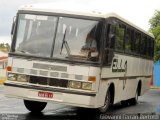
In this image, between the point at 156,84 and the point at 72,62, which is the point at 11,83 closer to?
the point at 72,62

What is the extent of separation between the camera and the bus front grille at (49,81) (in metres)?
13.4

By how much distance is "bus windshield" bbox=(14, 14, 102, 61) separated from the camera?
44.3ft

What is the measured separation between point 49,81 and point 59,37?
1.21 m

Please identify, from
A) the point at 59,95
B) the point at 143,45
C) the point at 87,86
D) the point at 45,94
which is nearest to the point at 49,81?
the point at 45,94

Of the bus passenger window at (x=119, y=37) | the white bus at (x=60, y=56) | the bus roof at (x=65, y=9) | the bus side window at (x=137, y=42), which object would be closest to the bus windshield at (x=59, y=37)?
the white bus at (x=60, y=56)

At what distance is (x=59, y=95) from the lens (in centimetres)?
1338

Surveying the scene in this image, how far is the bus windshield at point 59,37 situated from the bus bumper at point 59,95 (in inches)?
35.5

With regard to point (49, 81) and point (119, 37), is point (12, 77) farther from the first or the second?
point (119, 37)

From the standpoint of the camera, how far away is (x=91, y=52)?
44.2 ft

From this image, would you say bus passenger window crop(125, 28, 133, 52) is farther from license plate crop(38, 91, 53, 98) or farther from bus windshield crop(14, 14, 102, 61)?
license plate crop(38, 91, 53, 98)

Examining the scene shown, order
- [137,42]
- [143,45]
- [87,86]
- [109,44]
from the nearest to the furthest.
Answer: [87,86], [109,44], [137,42], [143,45]

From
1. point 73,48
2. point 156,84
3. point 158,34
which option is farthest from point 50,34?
point 156,84

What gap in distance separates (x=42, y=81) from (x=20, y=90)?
2.14 feet

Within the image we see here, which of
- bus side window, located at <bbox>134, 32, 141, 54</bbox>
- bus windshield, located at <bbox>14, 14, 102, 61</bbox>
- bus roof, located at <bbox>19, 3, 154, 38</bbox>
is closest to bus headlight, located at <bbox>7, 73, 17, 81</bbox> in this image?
bus windshield, located at <bbox>14, 14, 102, 61</bbox>
